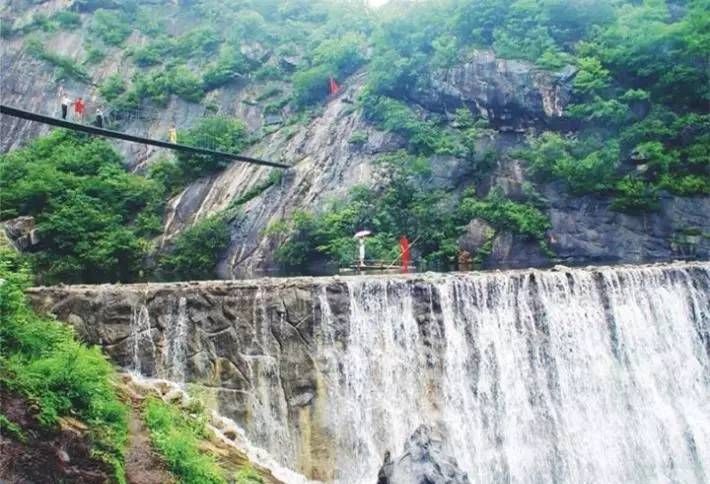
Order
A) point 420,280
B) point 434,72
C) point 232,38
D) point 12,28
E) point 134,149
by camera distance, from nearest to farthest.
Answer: point 420,280
point 434,72
point 134,149
point 232,38
point 12,28

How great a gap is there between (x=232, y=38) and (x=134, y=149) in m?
9.94

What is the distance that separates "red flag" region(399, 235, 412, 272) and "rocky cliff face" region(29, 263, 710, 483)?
764 cm

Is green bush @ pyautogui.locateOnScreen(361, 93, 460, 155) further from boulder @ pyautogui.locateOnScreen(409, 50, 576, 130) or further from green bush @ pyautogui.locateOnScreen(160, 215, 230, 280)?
green bush @ pyautogui.locateOnScreen(160, 215, 230, 280)

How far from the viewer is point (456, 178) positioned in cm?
2370

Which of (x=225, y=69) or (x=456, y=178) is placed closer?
(x=456, y=178)

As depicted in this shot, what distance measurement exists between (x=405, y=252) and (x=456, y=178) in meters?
4.67

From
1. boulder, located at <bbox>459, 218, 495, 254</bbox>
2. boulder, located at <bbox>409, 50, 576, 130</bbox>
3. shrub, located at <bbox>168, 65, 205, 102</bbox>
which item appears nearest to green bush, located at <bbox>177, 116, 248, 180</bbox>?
shrub, located at <bbox>168, 65, 205, 102</bbox>

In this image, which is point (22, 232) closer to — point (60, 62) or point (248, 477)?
point (248, 477)

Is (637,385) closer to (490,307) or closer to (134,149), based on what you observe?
(490,307)

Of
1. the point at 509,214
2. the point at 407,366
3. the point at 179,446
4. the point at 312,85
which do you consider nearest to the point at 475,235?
the point at 509,214

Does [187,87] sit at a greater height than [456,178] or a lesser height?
greater

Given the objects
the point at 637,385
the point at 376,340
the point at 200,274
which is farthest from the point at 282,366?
the point at 200,274

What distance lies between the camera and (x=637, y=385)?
1262 cm

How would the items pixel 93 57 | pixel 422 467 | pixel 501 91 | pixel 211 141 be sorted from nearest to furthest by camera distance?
pixel 422 467 → pixel 501 91 → pixel 211 141 → pixel 93 57
